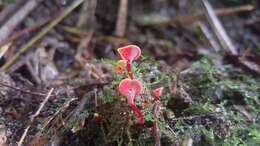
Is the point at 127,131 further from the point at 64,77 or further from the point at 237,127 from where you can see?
the point at 64,77

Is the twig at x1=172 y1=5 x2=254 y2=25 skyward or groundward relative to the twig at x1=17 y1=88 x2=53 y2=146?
skyward

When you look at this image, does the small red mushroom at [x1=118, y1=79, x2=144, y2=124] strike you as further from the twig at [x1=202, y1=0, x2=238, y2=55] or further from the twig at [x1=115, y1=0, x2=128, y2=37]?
the twig at [x1=115, y1=0, x2=128, y2=37]

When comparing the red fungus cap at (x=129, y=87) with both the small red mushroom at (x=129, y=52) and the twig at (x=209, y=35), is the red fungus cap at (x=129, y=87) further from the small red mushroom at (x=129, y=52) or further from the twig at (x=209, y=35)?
the twig at (x=209, y=35)

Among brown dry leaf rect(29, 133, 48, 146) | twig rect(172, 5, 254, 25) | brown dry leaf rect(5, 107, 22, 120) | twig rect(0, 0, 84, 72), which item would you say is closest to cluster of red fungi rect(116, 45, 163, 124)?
brown dry leaf rect(29, 133, 48, 146)

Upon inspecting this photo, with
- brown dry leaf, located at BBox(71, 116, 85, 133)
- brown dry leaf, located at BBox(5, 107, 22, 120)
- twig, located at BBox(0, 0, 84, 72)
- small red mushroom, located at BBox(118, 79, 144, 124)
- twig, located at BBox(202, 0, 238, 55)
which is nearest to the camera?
small red mushroom, located at BBox(118, 79, 144, 124)

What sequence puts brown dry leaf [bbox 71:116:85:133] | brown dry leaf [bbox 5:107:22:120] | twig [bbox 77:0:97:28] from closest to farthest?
brown dry leaf [bbox 71:116:85:133] < brown dry leaf [bbox 5:107:22:120] < twig [bbox 77:0:97:28]

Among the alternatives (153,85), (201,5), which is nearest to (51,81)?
(153,85)

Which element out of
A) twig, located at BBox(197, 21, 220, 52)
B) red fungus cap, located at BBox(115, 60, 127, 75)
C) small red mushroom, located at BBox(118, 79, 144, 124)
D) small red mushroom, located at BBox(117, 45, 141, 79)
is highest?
twig, located at BBox(197, 21, 220, 52)

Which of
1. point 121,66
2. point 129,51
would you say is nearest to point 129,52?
point 129,51

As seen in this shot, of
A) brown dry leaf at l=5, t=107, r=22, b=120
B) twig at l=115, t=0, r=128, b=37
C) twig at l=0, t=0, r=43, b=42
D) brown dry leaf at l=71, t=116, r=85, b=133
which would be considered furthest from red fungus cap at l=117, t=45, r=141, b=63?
twig at l=115, t=0, r=128, b=37

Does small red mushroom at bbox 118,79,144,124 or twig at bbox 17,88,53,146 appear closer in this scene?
small red mushroom at bbox 118,79,144,124
